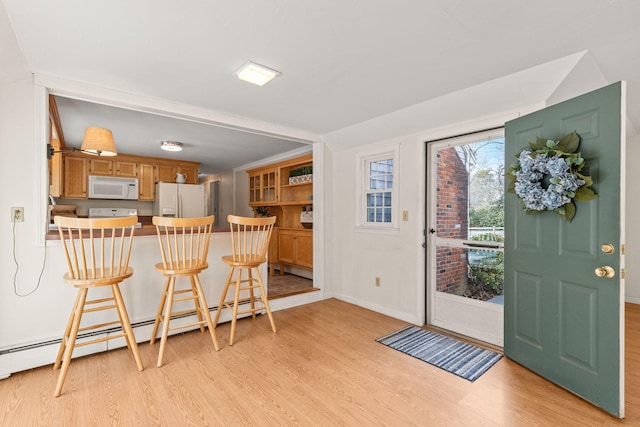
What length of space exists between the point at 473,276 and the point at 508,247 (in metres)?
0.61

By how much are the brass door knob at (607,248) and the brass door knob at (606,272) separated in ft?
0.30

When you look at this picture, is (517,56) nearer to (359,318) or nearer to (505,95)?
(505,95)

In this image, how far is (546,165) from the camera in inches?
79.1

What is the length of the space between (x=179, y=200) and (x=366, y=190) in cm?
373

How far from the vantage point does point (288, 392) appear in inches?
80.2

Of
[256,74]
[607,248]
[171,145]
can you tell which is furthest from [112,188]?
[607,248]

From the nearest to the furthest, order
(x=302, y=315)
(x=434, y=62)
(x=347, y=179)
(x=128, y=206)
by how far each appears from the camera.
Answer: (x=434, y=62)
(x=302, y=315)
(x=347, y=179)
(x=128, y=206)

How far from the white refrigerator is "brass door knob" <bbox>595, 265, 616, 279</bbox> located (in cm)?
573

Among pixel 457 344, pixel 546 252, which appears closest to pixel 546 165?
pixel 546 252

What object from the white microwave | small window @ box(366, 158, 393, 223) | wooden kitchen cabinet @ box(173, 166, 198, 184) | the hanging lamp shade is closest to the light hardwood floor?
small window @ box(366, 158, 393, 223)

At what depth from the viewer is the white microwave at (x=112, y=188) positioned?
528cm

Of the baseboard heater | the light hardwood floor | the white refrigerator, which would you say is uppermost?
the white refrigerator

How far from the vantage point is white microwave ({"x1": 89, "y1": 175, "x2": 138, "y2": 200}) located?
528 centimetres

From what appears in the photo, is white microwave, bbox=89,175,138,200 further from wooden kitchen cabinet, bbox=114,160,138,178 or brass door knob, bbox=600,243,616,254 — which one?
brass door knob, bbox=600,243,616,254
